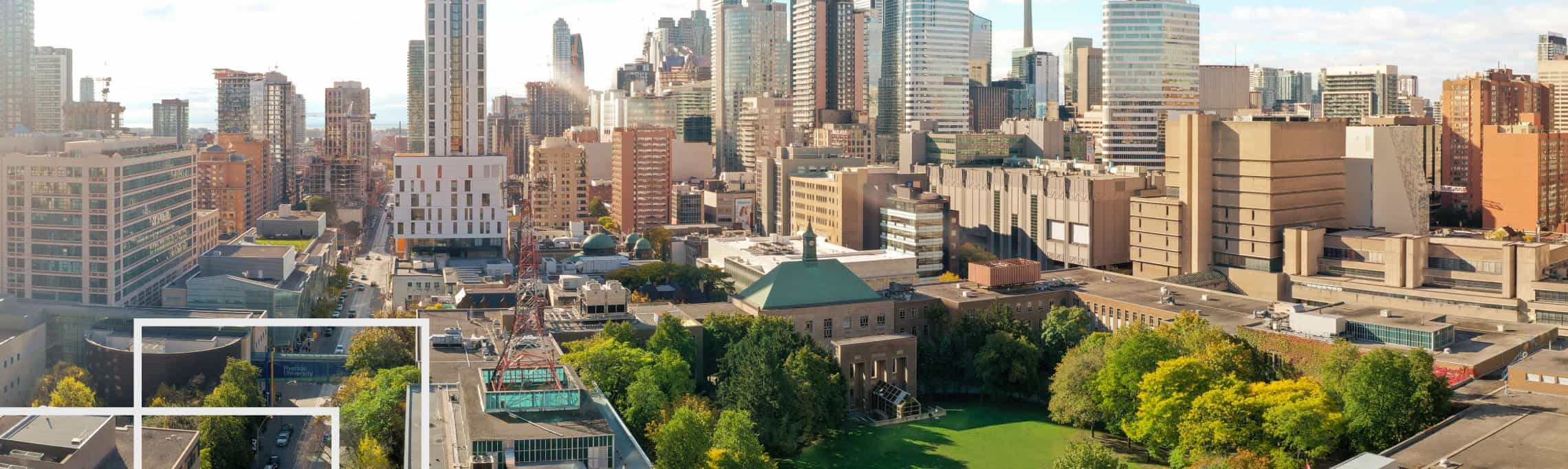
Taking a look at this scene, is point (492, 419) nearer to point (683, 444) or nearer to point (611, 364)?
point (683, 444)

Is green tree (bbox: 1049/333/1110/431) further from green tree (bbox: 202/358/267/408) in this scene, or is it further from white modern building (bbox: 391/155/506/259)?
white modern building (bbox: 391/155/506/259)

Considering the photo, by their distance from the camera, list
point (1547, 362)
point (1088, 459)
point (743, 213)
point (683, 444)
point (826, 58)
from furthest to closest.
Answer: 1. point (826, 58)
2. point (743, 213)
3. point (1547, 362)
4. point (683, 444)
5. point (1088, 459)

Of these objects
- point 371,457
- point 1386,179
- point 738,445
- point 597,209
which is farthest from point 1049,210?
point 597,209

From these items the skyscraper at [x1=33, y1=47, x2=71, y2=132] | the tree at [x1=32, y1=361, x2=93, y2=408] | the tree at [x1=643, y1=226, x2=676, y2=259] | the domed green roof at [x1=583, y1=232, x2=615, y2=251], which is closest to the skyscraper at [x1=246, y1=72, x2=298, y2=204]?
the tree at [x1=643, y1=226, x2=676, y2=259]

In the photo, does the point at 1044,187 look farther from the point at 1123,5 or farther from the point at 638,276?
the point at 1123,5

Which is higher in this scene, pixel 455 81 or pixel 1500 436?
pixel 455 81

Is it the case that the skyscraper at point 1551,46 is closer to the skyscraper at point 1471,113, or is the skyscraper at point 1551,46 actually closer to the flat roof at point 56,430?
the skyscraper at point 1471,113
